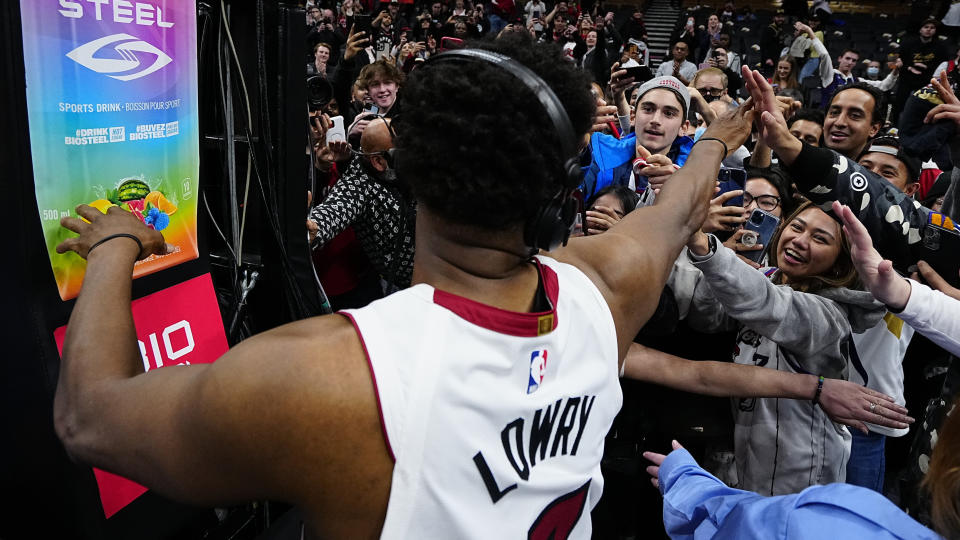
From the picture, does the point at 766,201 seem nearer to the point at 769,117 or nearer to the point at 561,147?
the point at 769,117

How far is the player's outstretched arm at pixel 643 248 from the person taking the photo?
1.26 metres

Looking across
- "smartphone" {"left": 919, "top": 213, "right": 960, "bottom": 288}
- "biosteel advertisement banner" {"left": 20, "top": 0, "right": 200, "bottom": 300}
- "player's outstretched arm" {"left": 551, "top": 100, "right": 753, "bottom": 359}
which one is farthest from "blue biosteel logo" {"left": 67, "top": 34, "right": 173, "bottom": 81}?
"smartphone" {"left": 919, "top": 213, "right": 960, "bottom": 288}

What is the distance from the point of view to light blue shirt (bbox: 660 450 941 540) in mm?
1046

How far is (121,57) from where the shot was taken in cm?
159

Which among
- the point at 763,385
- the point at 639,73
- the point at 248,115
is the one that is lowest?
the point at 763,385

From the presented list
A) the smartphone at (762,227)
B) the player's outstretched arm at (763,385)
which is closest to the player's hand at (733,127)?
the player's outstretched arm at (763,385)

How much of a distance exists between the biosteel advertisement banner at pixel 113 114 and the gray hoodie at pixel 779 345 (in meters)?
1.48

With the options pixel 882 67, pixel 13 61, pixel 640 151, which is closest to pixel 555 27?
pixel 882 67

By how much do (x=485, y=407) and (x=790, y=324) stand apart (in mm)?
1409

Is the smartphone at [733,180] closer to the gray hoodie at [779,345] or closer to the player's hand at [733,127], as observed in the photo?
the gray hoodie at [779,345]

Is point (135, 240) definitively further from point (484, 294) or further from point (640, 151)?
point (640, 151)

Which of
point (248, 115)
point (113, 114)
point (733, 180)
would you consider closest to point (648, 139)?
point (733, 180)

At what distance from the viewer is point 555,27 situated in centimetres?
1246

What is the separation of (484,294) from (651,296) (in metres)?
0.43
